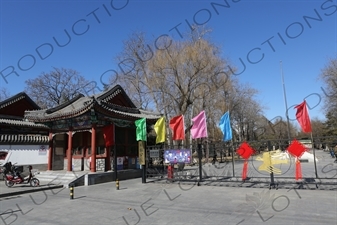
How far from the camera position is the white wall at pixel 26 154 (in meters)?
15.2

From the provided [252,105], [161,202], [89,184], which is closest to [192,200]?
[161,202]

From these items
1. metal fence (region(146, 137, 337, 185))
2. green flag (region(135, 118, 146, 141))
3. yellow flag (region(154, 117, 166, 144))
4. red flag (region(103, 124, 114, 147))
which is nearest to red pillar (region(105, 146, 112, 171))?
red flag (region(103, 124, 114, 147))

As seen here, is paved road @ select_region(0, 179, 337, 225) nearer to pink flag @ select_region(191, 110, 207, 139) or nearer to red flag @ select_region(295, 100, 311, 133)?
red flag @ select_region(295, 100, 311, 133)

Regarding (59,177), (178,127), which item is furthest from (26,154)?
(178,127)

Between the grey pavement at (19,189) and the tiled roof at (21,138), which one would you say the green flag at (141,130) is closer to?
the grey pavement at (19,189)

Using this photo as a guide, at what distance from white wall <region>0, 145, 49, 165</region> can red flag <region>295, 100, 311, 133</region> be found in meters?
14.6

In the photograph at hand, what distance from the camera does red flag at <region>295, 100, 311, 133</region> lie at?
9492 millimetres

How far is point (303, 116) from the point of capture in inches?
378

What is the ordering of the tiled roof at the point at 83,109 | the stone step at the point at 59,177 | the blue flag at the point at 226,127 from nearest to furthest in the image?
1. the blue flag at the point at 226,127
2. the stone step at the point at 59,177
3. the tiled roof at the point at 83,109

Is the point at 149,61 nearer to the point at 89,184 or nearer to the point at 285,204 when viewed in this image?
the point at 89,184

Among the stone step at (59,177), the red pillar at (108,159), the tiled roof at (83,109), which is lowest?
the stone step at (59,177)

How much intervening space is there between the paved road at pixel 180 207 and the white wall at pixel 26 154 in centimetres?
644

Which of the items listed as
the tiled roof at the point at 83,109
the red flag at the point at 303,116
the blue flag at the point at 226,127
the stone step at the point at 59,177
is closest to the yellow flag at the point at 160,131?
the blue flag at the point at 226,127

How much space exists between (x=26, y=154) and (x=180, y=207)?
493 inches
